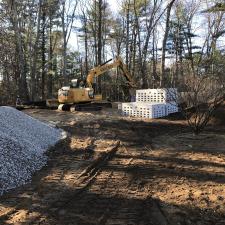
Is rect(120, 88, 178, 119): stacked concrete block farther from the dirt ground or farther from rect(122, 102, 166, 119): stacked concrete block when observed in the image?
the dirt ground

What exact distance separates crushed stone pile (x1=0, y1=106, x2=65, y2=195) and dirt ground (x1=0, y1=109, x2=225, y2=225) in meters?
0.27

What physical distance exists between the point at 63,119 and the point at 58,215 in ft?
36.0

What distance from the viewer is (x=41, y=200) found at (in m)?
7.03

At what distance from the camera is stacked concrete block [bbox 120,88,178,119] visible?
718 inches

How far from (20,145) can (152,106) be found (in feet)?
30.2

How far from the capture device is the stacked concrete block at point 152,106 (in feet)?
59.8

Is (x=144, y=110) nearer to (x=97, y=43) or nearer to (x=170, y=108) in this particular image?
(x=170, y=108)

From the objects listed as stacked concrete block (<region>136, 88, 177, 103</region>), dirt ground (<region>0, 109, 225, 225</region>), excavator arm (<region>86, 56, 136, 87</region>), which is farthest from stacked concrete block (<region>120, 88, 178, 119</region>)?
dirt ground (<region>0, 109, 225, 225</region>)

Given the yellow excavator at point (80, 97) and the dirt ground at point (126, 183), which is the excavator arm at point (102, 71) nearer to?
the yellow excavator at point (80, 97)

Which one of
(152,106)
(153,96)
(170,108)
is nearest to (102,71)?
(153,96)

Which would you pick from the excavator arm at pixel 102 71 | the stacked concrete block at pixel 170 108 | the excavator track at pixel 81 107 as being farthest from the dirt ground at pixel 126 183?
the excavator arm at pixel 102 71

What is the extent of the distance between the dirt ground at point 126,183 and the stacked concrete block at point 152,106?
13.6ft

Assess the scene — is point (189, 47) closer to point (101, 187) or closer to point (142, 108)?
point (142, 108)

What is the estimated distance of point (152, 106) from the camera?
18.1 meters
